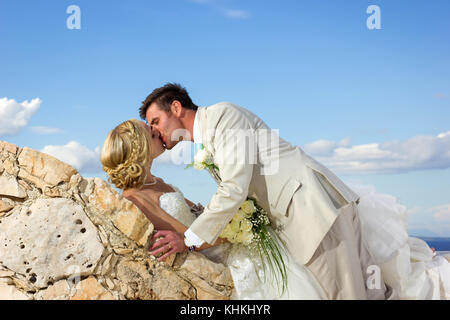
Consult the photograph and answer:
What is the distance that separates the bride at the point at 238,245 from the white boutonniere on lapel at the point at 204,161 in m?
0.35

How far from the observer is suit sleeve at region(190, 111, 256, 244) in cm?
372

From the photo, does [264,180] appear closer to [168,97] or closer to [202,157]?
[202,157]

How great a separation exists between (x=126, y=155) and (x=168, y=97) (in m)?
0.77

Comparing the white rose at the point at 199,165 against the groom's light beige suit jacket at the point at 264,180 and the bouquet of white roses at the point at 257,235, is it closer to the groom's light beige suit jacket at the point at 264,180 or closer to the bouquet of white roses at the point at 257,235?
the groom's light beige suit jacket at the point at 264,180

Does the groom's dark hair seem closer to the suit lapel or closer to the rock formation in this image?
the suit lapel

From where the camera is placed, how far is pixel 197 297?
3.90 metres

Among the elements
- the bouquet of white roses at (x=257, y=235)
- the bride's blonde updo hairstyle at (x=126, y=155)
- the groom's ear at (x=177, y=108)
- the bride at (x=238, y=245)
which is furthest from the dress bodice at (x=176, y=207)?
the groom's ear at (x=177, y=108)

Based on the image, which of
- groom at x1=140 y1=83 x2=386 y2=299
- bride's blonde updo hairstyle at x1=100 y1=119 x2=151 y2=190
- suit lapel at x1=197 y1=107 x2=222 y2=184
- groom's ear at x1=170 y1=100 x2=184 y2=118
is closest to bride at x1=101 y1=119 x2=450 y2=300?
bride's blonde updo hairstyle at x1=100 y1=119 x2=151 y2=190

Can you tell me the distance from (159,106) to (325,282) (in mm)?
2318

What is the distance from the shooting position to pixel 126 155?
4.14 metres

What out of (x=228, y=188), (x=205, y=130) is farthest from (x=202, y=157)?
(x=228, y=188)
